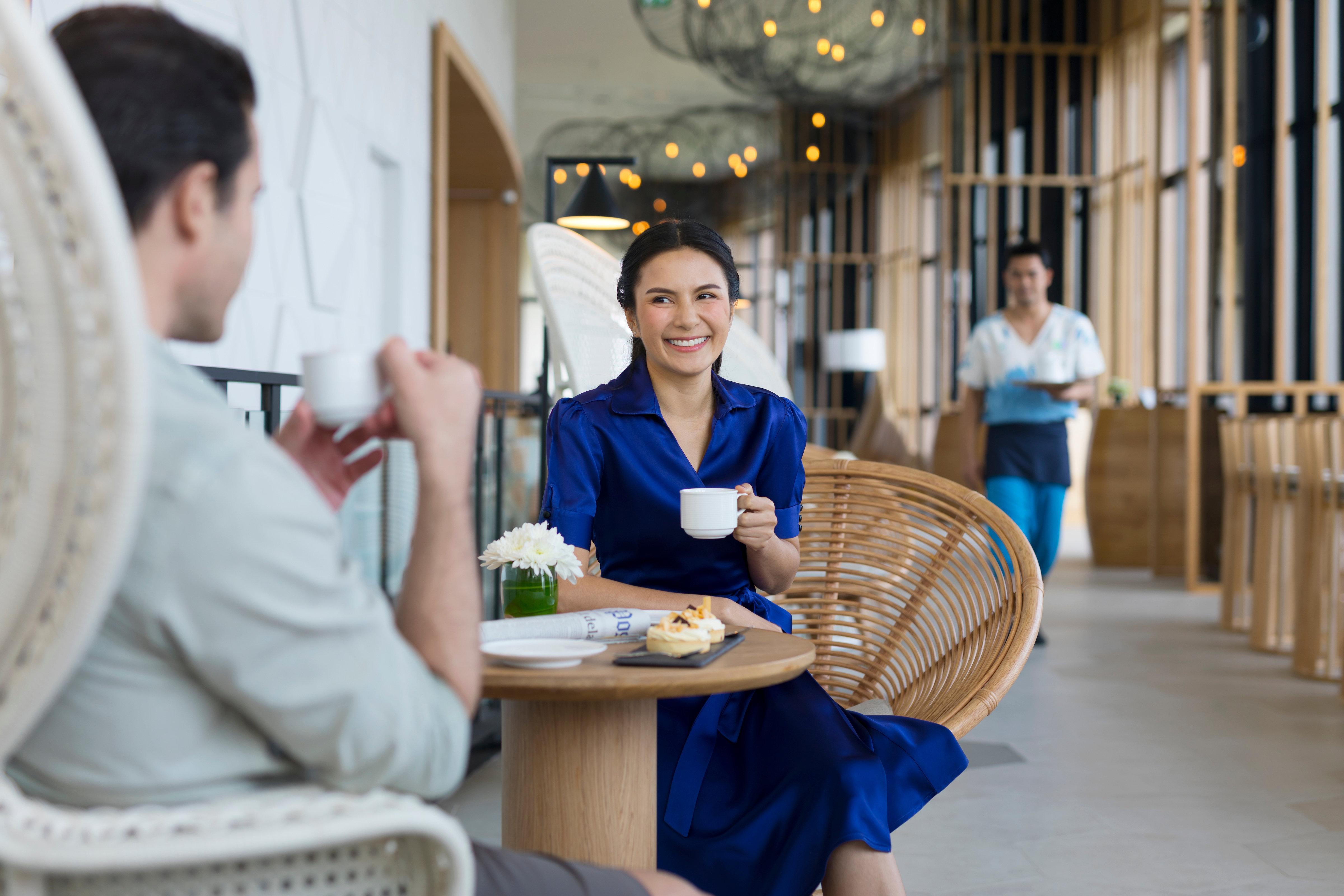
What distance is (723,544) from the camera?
72.2 inches

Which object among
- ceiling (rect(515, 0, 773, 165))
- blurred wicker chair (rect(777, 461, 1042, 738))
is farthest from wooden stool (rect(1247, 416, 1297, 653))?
ceiling (rect(515, 0, 773, 165))

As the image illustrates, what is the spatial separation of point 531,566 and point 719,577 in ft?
Result: 1.48

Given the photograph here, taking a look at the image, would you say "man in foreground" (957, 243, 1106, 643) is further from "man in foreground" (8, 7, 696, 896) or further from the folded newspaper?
"man in foreground" (8, 7, 696, 896)

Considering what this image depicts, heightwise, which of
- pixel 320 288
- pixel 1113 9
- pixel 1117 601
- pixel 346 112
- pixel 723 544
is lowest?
pixel 1117 601

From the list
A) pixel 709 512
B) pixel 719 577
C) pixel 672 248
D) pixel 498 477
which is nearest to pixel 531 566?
pixel 709 512

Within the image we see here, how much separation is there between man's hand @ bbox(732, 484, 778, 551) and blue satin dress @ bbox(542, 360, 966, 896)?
0.52 feet

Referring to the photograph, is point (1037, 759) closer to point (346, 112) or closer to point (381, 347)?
point (381, 347)

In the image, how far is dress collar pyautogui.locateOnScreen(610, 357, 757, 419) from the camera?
1.86 metres

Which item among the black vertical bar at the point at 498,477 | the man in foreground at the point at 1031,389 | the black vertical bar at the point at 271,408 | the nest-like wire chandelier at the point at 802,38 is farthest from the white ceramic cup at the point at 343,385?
the nest-like wire chandelier at the point at 802,38

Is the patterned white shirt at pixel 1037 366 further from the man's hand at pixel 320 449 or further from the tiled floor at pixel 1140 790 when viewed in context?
the man's hand at pixel 320 449

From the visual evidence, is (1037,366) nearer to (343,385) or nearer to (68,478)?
(343,385)

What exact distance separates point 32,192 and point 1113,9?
387 inches

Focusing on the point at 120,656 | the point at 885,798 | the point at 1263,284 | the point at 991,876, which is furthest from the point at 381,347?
the point at 1263,284

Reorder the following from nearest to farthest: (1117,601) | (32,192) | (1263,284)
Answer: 1. (32,192)
2. (1117,601)
3. (1263,284)
